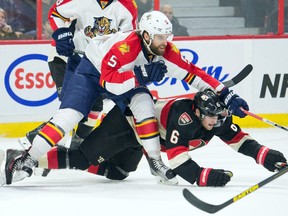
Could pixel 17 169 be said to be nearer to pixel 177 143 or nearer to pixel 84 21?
pixel 177 143

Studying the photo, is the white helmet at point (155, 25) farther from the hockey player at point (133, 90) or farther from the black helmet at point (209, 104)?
the black helmet at point (209, 104)

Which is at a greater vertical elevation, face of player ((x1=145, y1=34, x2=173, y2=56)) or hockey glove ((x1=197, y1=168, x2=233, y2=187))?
face of player ((x1=145, y1=34, x2=173, y2=56))

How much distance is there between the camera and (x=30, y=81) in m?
6.71

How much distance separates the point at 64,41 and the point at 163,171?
3.90 feet

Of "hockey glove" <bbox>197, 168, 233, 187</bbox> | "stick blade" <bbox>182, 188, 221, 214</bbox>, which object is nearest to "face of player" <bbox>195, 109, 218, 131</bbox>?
"hockey glove" <bbox>197, 168, 233, 187</bbox>

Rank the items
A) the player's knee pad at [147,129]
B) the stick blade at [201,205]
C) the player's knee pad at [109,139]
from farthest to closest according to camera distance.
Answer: the player's knee pad at [109,139], the player's knee pad at [147,129], the stick blade at [201,205]

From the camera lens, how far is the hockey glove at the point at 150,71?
4.28 meters

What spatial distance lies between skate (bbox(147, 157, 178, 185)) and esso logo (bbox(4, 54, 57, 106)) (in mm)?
2459

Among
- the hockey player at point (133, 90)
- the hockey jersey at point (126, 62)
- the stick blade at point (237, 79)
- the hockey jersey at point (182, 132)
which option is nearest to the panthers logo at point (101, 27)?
the hockey jersey at point (126, 62)


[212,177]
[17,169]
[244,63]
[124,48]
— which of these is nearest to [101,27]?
[124,48]

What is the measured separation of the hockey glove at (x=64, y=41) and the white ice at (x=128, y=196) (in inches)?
28.8

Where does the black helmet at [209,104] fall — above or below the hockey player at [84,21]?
below

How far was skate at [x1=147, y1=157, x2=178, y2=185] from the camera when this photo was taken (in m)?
4.39

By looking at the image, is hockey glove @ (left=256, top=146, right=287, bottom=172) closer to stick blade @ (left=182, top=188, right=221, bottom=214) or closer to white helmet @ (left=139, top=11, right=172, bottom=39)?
white helmet @ (left=139, top=11, right=172, bottom=39)
